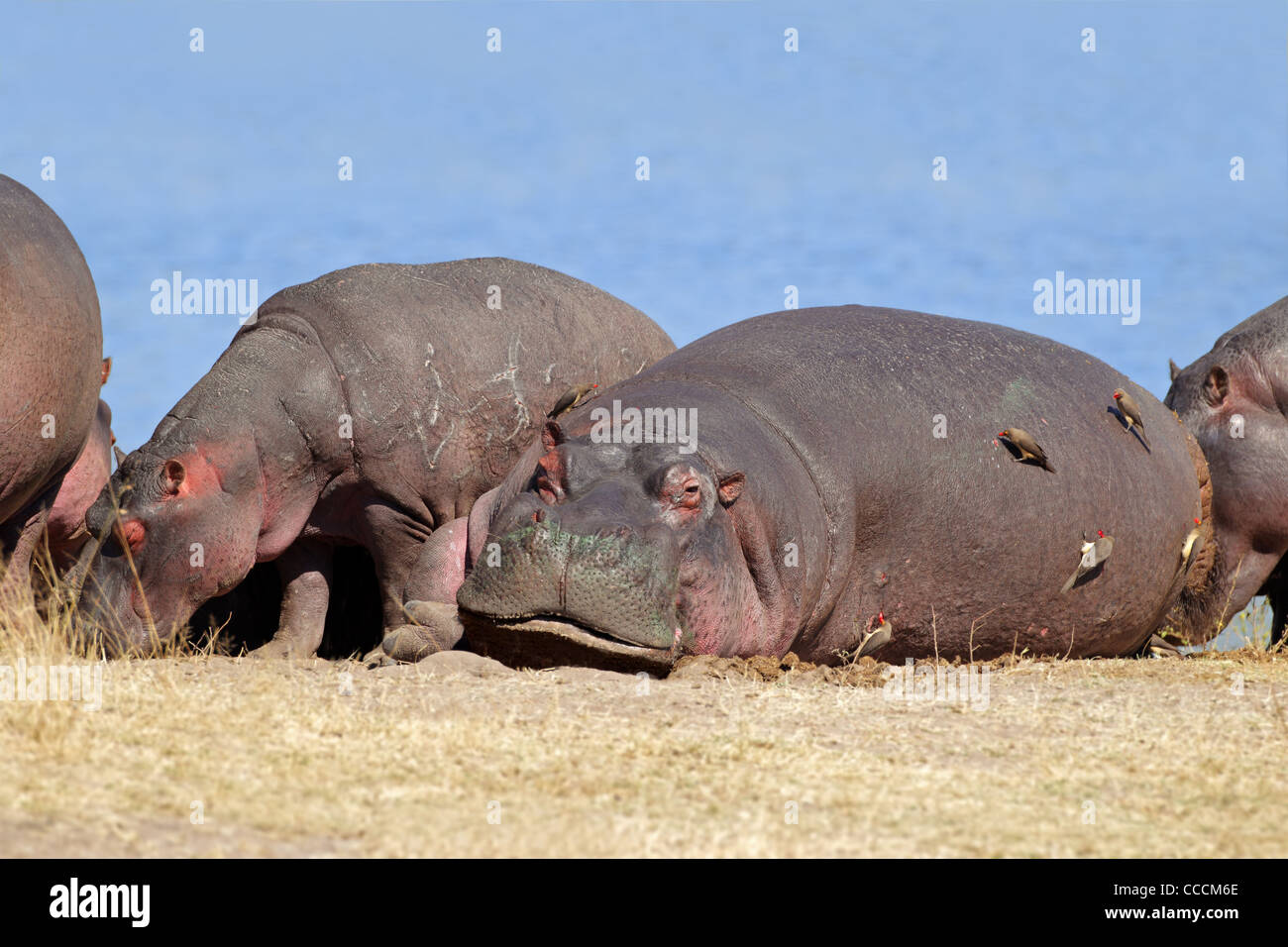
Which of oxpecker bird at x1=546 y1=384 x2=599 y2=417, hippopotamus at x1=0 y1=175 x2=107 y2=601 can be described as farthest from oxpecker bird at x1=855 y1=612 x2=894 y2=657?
hippopotamus at x1=0 y1=175 x2=107 y2=601

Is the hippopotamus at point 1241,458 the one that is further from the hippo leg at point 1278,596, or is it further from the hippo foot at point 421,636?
the hippo foot at point 421,636

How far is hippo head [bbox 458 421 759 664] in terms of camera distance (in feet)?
18.5

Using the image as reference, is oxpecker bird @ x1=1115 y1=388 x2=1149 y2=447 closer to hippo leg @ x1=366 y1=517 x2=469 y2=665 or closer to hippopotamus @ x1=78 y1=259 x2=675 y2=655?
hippopotamus @ x1=78 y1=259 x2=675 y2=655

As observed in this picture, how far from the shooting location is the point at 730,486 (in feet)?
20.0

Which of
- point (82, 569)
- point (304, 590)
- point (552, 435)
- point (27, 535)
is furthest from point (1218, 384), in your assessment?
point (27, 535)

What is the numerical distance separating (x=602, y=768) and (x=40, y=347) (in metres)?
4.64

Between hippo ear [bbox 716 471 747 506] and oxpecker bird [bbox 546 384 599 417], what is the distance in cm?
219

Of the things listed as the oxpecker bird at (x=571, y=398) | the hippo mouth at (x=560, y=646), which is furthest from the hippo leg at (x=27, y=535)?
the hippo mouth at (x=560, y=646)

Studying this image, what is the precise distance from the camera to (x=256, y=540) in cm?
796

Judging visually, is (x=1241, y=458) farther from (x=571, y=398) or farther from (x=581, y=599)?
(x=581, y=599)

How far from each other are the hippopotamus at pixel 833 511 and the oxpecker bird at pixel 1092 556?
18mm

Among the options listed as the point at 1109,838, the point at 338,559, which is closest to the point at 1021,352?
the point at 338,559

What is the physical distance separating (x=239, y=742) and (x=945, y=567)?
3.93m

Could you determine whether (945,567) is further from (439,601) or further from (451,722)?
(451,722)
